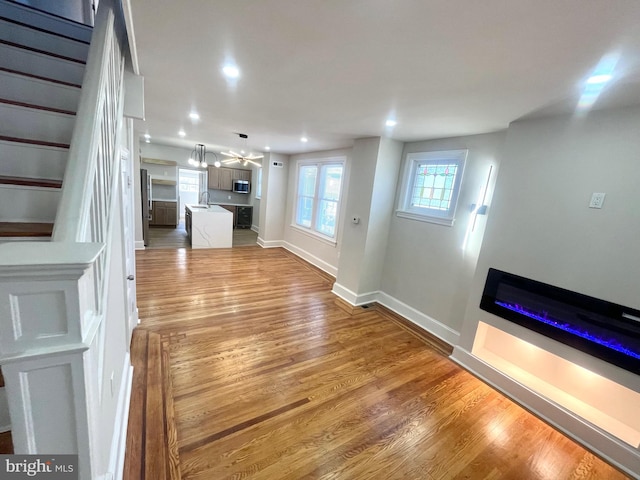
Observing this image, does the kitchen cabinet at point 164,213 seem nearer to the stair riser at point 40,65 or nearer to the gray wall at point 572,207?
the stair riser at point 40,65

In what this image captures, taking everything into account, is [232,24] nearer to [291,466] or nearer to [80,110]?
[80,110]

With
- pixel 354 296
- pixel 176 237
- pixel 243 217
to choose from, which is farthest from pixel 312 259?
pixel 243 217

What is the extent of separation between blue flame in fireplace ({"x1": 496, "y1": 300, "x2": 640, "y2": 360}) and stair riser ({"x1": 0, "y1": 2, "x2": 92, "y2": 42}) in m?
4.54

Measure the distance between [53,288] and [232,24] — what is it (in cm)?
143

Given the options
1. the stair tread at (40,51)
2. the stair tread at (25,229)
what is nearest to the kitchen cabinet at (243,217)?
the stair tread at (40,51)

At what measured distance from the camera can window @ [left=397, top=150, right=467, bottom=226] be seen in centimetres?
321

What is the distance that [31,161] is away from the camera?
1.38 meters

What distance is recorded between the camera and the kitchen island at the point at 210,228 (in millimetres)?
5988

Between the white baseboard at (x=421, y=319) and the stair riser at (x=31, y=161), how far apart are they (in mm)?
3743

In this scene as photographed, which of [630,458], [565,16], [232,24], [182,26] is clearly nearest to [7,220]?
[182,26]

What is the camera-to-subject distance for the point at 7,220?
50.4 inches

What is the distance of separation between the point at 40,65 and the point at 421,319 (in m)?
4.43

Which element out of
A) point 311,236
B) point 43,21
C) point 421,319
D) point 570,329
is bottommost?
point 421,319

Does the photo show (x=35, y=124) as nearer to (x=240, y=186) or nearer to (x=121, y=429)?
(x=121, y=429)
